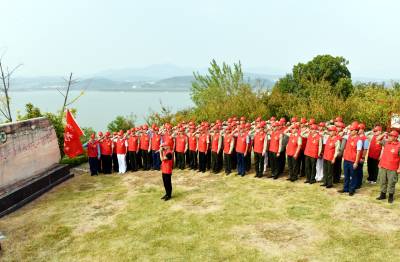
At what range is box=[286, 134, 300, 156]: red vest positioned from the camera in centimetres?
970

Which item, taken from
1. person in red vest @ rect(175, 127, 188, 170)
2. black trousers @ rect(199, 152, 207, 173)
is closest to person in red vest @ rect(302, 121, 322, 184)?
black trousers @ rect(199, 152, 207, 173)

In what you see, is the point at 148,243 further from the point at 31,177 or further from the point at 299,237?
the point at 31,177

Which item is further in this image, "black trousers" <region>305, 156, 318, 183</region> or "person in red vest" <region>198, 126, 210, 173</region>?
"person in red vest" <region>198, 126, 210, 173</region>

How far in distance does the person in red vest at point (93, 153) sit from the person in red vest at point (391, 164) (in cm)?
844

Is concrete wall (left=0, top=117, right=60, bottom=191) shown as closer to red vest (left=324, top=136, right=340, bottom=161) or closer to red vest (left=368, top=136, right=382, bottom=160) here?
red vest (left=324, top=136, right=340, bottom=161)

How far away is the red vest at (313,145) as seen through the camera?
9.22 m

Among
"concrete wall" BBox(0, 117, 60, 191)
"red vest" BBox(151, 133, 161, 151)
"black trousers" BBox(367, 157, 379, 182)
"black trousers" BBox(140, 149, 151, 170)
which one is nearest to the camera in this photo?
"concrete wall" BBox(0, 117, 60, 191)

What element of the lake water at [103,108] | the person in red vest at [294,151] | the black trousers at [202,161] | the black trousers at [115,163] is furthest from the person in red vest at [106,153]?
the person in red vest at [294,151]

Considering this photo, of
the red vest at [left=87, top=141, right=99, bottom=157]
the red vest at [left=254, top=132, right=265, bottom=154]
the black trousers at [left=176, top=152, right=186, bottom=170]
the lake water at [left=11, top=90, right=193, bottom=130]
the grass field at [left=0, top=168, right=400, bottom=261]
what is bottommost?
the lake water at [left=11, top=90, right=193, bottom=130]

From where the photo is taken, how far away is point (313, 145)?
9.27 meters

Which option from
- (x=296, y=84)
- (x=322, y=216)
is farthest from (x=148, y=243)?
(x=296, y=84)

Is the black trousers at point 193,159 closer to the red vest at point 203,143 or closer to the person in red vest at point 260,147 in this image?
the red vest at point 203,143

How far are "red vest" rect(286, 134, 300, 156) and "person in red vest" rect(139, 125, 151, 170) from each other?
4700mm

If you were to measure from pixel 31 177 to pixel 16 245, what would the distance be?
3.57 m
